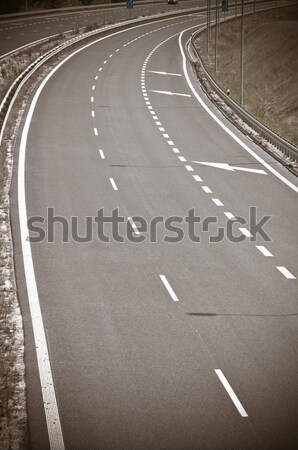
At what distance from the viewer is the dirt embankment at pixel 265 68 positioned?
51028 millimetres

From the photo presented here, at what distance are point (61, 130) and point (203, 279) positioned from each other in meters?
20.5

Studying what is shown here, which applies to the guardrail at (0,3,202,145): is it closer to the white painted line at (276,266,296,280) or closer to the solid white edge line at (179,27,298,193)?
the solid white edge line at (179,27,298,193)

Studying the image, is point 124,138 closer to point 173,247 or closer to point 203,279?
point 173,247

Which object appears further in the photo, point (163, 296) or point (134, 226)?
point (134, 226)

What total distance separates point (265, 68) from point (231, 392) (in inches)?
2293

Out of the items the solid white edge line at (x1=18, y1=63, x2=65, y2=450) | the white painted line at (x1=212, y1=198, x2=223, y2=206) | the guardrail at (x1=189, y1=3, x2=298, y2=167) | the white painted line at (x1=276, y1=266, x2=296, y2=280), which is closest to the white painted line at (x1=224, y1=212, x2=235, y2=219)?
the white painted line at (x1=212, y1=198, x2=223, y2=206)

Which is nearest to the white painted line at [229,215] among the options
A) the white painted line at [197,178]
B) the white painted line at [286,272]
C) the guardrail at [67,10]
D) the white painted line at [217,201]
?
the white painted line at [217,201]

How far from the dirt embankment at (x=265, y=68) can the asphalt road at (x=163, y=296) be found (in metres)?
11.0

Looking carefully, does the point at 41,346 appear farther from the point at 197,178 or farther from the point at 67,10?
the point at 67,10

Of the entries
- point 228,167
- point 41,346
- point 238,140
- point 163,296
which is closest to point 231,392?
point 41,346

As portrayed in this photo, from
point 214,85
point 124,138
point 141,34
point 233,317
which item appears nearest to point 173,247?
point 233,317

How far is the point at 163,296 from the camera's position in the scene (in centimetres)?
1905

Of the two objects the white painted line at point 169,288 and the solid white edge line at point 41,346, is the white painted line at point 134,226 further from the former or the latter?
the white painted line at point 169,288

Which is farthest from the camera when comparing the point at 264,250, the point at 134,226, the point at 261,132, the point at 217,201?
the point at 261,132
